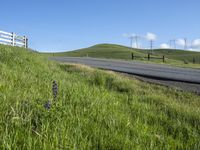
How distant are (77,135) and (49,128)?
0.30 metres

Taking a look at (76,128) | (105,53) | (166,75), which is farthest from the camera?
(105,53)

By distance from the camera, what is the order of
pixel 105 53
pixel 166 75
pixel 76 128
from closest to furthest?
pixel 76 128 < pixel 166 75 < pixel 105 53

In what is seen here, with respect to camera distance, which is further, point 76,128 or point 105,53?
point 105,53

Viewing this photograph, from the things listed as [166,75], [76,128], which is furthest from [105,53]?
[76,128]

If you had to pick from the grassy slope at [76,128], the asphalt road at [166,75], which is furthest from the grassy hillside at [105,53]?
the grassy slope at [76,128]

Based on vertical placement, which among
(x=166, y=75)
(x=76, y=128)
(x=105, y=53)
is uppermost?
(x=105, y=53)

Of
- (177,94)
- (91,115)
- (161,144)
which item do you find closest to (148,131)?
(161,144)

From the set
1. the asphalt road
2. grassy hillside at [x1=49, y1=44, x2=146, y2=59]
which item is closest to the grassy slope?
the asphalt road

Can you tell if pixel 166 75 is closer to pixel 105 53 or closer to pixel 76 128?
pixel 76 128

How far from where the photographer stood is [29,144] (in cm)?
262

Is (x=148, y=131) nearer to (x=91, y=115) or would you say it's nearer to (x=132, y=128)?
(x=132, y=128)

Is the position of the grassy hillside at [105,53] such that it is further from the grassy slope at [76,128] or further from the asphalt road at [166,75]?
the grassy slope at [76,128]

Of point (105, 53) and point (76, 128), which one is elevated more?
point (105, 53)

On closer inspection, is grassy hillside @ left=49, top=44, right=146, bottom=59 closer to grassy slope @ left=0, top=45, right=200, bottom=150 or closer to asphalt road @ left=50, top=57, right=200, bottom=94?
asphalt road @ left=50, top=57, right=200, bottom=94
